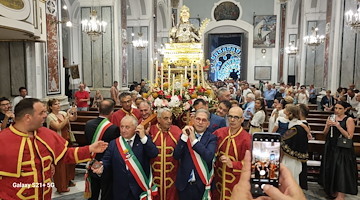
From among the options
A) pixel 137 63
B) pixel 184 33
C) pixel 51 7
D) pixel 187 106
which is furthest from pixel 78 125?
pixel 137 63

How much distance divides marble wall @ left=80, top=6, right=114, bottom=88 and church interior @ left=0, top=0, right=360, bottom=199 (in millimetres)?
43

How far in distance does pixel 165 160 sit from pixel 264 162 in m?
2.02

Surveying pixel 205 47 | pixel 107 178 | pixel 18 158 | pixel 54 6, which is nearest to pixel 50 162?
pixel 18 158

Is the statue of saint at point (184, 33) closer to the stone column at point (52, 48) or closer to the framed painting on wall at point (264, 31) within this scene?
the stone column at point (52, 48)

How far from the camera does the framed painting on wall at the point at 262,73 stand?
25.1 meters

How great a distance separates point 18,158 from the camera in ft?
7.97

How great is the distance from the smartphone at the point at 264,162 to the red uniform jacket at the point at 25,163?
190 centimetres

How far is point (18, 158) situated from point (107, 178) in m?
1.24

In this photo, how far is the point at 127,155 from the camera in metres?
3.09

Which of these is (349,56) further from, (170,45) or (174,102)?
(174,102)

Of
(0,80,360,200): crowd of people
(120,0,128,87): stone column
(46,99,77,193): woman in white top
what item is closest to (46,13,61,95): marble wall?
(120,0,128,87): stone column

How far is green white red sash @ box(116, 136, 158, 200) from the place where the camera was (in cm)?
310

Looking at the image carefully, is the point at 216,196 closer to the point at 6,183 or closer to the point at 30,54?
the point at 6,183

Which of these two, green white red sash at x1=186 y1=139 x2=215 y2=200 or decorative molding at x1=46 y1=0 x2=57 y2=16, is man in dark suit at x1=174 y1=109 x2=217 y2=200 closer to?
green white red sash at x1=186 y1=139 x2=215 y2=200
